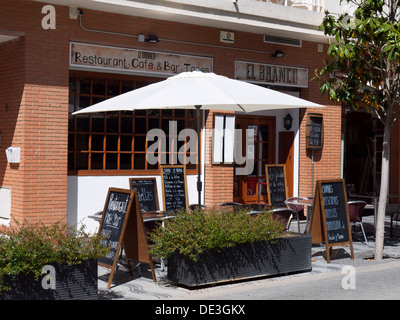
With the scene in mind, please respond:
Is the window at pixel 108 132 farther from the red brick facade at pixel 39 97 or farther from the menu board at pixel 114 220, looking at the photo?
the menu board at pixel 114 220

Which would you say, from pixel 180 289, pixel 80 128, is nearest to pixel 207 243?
pixel 180 289

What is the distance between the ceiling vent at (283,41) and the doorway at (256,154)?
68.5 inches

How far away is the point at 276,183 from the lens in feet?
39.5

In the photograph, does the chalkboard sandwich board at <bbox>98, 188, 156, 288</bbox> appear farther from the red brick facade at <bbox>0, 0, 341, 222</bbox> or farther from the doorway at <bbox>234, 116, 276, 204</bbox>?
the doorway at <bbox>234, 116, 276, 204</bbox>

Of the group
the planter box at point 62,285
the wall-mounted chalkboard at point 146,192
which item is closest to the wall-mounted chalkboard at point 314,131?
the wall-mounted chalkboard at point 146,192

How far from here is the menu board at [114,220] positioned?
7.46 meters

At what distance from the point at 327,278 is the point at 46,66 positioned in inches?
227

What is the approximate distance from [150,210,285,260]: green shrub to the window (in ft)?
12.6

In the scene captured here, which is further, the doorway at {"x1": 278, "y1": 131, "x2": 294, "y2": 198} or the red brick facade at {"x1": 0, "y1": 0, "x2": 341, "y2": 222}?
the doorway at {"x1": 278, "y1": 131, "x2": 294, "y2": 198}

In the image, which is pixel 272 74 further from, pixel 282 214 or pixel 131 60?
pixel 282 214

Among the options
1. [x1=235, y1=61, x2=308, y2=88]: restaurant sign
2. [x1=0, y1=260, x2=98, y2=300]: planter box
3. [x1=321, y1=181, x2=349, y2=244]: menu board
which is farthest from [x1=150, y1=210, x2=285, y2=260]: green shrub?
[x1=235, y1=61, x2=308, y2=88]: restaurant sign

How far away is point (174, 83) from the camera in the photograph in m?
7.98

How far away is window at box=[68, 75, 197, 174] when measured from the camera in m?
11.0

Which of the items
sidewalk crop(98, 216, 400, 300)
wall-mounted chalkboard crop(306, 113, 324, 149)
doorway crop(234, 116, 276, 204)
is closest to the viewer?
sidewalk crop(98, 216, 400, 300)
